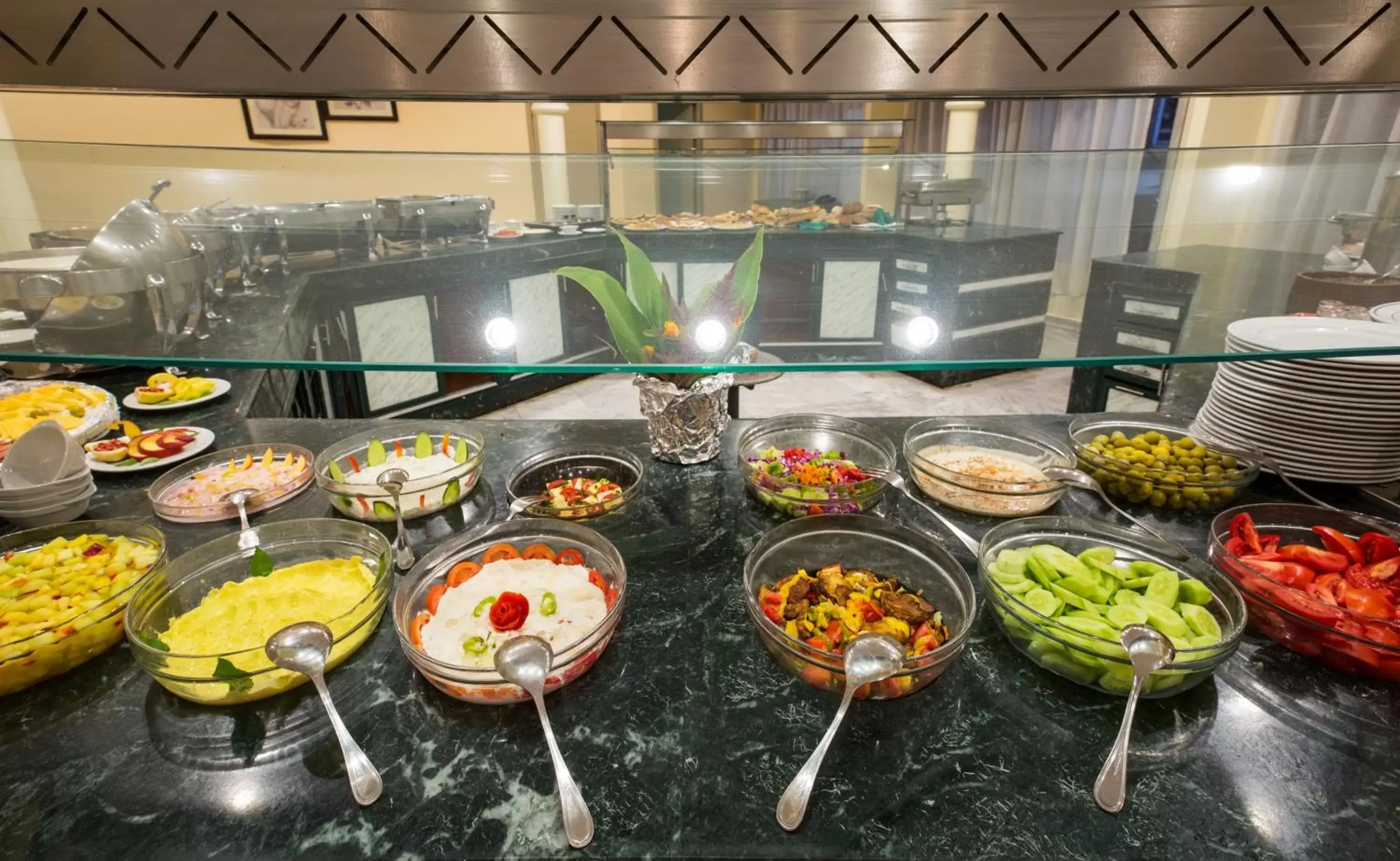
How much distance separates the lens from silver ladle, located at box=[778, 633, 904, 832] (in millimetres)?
855

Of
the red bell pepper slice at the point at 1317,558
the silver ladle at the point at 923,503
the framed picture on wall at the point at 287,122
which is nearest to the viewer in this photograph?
the red bell pepper slice at the point at 1317,558

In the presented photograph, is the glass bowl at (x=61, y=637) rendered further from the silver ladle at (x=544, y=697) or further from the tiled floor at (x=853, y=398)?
the tiled floor at (x=853, y=398)

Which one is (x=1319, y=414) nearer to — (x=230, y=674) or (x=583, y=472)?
(x=583, y=472)

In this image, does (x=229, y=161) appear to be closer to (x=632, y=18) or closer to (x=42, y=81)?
(x=42, y=81)

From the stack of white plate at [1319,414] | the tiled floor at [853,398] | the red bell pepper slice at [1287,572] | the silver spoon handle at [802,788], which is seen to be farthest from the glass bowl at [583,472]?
the tiled floor at [853,398]

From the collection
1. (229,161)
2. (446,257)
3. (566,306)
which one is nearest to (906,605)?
(566,306)

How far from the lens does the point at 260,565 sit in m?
1.23

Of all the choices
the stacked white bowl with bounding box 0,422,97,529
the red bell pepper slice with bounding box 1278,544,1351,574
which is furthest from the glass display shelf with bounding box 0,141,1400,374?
the stacked white bowl with bounding box 0,422,97,529

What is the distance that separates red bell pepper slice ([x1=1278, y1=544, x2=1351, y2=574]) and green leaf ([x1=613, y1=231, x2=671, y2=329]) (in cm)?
114

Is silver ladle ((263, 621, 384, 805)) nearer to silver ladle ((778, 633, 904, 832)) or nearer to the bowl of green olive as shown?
silver ladle ((778, 633, 904, 832))

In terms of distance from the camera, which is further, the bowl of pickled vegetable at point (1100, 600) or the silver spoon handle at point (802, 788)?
the bowl of pickled vegetable at point (1100, 600)

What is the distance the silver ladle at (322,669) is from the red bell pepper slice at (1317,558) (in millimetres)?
1473

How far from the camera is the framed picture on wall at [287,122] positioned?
5477mm

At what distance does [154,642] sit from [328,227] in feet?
2.39
